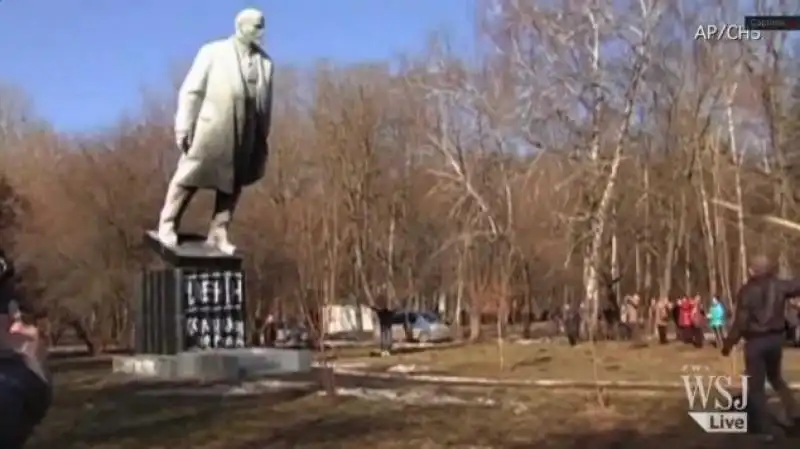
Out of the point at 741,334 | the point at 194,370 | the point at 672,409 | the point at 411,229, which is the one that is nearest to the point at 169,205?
the point at 194,370

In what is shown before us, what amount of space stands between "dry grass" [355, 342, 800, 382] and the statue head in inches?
247

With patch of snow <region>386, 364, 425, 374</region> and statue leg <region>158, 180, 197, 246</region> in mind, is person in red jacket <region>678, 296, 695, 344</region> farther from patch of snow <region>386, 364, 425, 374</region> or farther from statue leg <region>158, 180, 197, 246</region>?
statue leg <region>158, 180, 197, 246</region>

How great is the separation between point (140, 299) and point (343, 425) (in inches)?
222

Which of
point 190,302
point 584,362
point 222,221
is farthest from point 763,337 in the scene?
point 584,362

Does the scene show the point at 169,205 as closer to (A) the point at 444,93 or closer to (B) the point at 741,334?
(B) the point at 741,334

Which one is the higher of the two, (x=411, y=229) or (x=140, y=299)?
(x=411, y=229)

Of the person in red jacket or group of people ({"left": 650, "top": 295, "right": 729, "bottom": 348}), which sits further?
the person in red jacket

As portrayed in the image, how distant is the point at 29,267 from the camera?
38.7 m

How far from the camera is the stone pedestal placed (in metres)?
14.9

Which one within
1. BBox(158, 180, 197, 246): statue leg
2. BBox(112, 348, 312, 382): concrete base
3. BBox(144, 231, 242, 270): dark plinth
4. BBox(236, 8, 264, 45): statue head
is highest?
BBox(236, 8, 264, 45): statue head

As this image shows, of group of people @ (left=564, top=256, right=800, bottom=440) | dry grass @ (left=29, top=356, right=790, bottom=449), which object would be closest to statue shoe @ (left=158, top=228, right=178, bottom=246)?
dry grass @ (left=29, top=356, right=790, bottom=449)

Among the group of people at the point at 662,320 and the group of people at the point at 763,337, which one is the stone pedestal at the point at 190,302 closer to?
the group of people at the point at 763,337

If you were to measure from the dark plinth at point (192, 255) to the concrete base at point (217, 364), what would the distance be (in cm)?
108

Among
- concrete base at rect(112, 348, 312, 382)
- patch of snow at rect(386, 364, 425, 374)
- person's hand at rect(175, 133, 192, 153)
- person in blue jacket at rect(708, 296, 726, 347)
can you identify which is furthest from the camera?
person in blue jacket at rect(708, 296, 726, 347)
